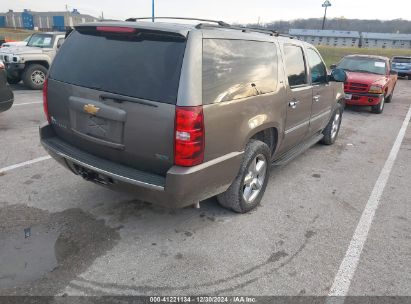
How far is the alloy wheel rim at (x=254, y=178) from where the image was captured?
12.4ft

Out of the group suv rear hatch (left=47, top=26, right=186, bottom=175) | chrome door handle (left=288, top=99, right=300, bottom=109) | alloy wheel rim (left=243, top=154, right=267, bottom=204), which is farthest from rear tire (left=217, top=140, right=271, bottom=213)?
suv rear hatch (left=47, top=26, right=186, bottom=175)

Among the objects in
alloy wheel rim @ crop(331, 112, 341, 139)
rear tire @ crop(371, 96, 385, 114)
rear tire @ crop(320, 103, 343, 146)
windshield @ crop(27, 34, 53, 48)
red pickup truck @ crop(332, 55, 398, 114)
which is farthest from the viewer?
windshield @ crop(27, 34, 53, 48)

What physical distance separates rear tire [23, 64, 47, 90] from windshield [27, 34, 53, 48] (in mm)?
836

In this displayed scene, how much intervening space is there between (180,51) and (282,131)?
1851 millimetres

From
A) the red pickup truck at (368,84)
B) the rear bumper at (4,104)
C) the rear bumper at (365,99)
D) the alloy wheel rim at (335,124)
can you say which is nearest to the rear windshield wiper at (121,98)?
the rear bumper at (4,104)

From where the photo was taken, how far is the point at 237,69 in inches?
129

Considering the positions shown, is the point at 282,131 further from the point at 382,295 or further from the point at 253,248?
the point at 382,295

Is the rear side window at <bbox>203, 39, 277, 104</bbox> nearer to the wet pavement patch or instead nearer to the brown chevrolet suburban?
the brown chevrolet suburban

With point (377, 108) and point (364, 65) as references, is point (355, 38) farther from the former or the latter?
point (377, 108)

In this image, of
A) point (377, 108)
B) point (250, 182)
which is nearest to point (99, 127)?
point (250, 182)

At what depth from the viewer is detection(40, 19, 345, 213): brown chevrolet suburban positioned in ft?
9.20

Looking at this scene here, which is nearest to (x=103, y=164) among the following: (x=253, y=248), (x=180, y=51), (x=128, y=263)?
(x=128, y=263)

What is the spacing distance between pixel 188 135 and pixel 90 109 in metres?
0.97

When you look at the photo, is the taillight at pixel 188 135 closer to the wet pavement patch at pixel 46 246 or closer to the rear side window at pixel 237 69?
the rear side window at pixel 237 69
